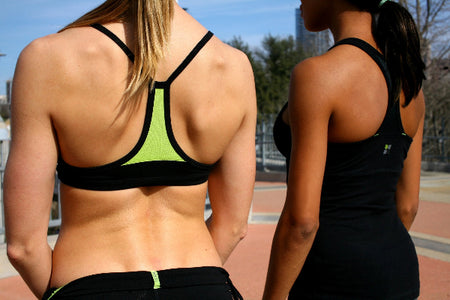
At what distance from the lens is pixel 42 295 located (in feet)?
4.97

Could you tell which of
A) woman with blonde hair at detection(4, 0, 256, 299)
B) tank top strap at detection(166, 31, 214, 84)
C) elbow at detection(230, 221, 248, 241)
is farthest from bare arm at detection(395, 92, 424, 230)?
tank top strap at detection(166, 31, 214, 84)

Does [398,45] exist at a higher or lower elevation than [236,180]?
higher

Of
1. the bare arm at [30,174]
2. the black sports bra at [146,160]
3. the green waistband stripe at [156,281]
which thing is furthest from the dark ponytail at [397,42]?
the bare arm at [30,174]

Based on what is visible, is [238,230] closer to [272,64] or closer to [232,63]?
[232,63]

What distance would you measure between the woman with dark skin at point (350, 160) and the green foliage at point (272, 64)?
27.7 m

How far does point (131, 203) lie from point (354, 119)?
794mm

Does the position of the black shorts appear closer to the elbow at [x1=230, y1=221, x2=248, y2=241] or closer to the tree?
the elbow at [x1=230, y1=221, x2=248, y2=241]

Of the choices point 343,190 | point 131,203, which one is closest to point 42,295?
point 131,203

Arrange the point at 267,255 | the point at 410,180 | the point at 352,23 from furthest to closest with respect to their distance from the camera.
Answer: the point at 267,255 < the point at 410,180 < the point at 352,23

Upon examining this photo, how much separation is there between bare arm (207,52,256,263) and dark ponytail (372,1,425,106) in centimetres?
51

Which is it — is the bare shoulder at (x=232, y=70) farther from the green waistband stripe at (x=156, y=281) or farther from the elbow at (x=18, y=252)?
the elbow at (x=18, y=252)

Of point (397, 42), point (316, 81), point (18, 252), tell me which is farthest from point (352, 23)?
point (18, 252)

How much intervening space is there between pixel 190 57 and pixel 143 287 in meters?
0.67

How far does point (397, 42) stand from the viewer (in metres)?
1.80
